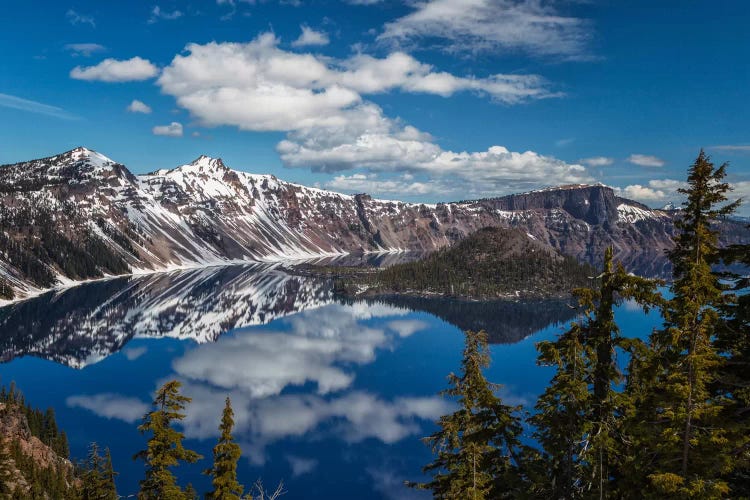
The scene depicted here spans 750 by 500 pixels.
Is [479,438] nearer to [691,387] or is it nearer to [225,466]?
[691,387]

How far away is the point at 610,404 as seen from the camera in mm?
18766

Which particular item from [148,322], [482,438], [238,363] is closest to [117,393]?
[238,363]

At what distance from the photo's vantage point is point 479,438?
878 inches

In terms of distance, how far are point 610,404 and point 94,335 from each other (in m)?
170

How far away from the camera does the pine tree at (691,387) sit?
15.9 meters

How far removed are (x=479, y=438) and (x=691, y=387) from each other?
29.7 ft

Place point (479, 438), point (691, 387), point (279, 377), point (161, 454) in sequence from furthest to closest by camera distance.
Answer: point (279, 377) < point (161, 454) < point (479, 438) < point (691, 387)

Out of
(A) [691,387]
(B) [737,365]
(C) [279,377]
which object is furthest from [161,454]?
(C) [279,377]

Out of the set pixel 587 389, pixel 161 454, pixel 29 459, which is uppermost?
pixel 587 389

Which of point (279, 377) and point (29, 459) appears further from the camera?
point (279, 377)

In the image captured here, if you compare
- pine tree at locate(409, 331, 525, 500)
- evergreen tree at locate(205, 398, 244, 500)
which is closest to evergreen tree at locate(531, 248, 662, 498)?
pine tree at locate(409, 331, 525, 500)

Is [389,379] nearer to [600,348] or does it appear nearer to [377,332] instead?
[377,332]

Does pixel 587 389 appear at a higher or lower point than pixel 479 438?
higher

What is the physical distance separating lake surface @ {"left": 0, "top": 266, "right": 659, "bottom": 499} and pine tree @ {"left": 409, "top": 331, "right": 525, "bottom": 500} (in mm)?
48289
